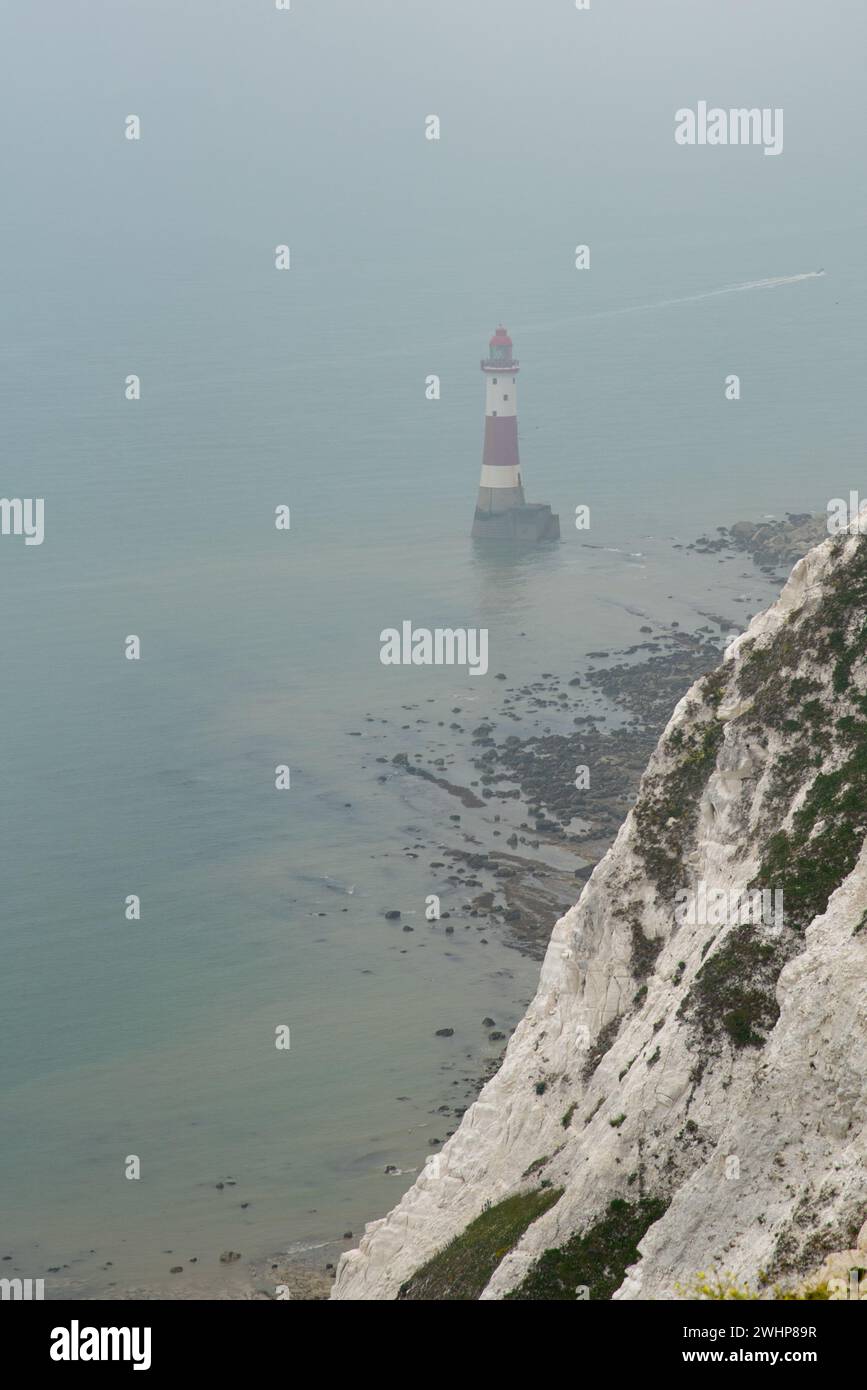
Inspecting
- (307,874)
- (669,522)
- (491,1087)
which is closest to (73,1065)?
(307,874)

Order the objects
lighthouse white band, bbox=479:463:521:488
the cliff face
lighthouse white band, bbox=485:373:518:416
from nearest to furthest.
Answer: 1. the cliff face
2. lighthouse white band, bbox=485:373:518:416
3. lighthouse white band, bbox=479:463:521:488

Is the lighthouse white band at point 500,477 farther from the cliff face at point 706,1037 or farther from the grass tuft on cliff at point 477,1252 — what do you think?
the grass tuft on cliff at point 477,1252

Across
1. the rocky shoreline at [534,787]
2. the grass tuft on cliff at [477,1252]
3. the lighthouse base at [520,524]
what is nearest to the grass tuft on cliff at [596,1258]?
the grass tuft on cliff at [477,1252]

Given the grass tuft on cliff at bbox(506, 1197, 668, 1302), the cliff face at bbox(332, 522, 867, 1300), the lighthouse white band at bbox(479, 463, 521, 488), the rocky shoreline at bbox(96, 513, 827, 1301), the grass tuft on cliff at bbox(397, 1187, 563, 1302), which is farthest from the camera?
the lighthouse white band at bbox(479, 463, 521, 488)

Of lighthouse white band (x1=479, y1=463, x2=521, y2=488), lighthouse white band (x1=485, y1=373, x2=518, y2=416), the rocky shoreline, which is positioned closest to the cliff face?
the rocky shoreline

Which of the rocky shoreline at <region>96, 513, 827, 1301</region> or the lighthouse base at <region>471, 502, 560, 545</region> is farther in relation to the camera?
the lighthouse base at <region>471, 502, 560, 545</region>

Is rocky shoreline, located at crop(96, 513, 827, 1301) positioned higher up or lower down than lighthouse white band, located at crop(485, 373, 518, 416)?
lower down

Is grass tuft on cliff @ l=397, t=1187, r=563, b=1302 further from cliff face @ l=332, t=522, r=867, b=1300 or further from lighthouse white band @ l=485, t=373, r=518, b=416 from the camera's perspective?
lighthouse white band @ l=485, t=373, r=518, b=416

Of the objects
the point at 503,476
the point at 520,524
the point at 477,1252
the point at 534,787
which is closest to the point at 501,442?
the point at 503,476
